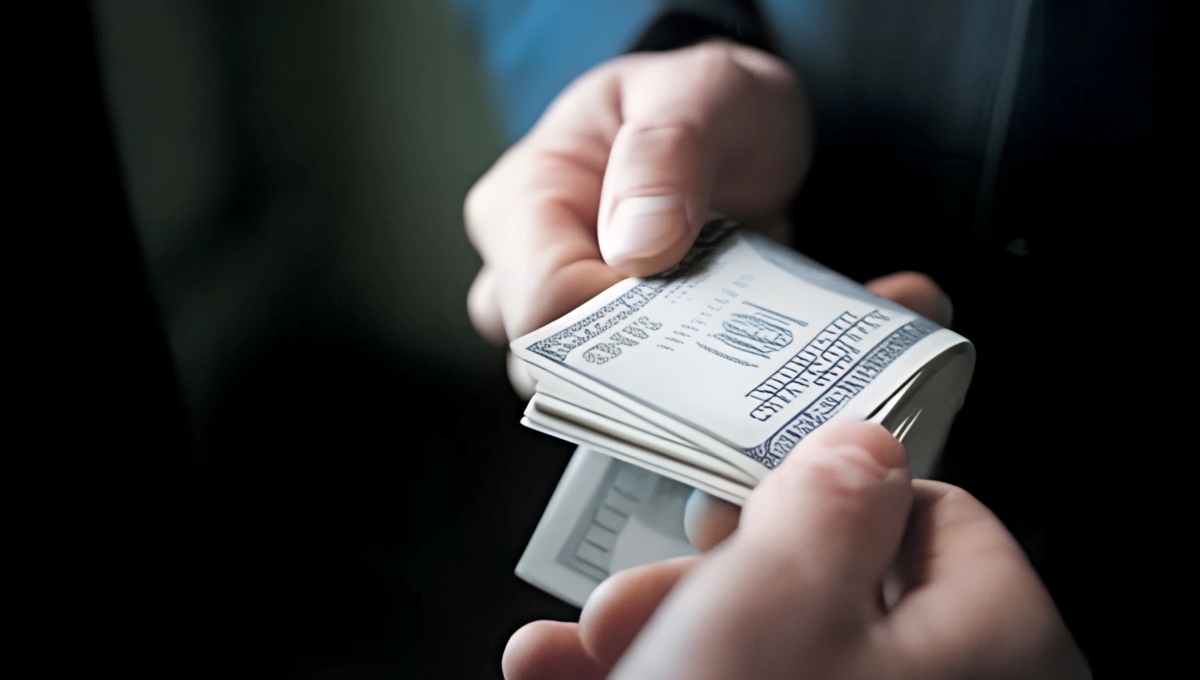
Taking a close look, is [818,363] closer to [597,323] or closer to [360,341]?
[597,323]

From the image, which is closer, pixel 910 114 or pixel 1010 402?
pixel 1010 402

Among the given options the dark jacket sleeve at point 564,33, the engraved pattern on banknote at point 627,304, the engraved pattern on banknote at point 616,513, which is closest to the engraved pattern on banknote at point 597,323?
the engraved pattern on banknote at point 627,304

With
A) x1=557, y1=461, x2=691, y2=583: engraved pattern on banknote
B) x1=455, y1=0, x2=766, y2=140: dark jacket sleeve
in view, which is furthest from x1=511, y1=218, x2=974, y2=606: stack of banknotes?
x1=455, y1=0, x2=766, y2=140: dark jacket sleeve

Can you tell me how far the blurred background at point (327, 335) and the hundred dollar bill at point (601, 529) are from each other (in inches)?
Answer: 0.7

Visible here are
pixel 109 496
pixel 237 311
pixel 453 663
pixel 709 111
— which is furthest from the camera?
pixel 237 311

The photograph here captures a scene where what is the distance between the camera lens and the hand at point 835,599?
1.28 feet

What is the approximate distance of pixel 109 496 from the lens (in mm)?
755

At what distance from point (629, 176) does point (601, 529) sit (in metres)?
0.29

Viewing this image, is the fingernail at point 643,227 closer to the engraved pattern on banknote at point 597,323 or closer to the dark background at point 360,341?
the engraved pattern on banknote at point 597,323

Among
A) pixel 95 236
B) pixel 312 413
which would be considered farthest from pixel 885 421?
pixel 95 236

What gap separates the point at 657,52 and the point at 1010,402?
52 cm

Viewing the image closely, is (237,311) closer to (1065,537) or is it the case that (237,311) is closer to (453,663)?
(453,663)

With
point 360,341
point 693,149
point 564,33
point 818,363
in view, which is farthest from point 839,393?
point 564,33

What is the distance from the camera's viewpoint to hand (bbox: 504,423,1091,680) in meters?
0.39
